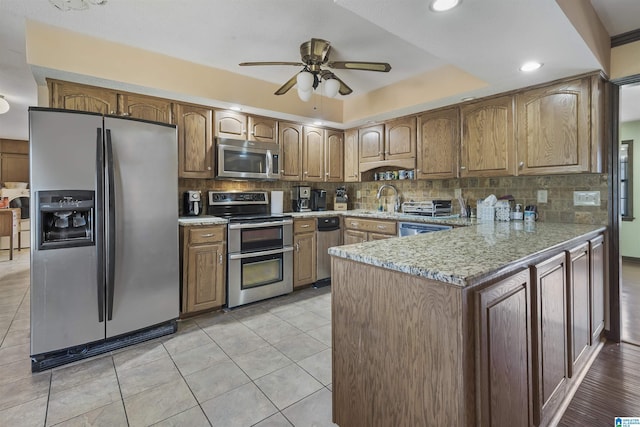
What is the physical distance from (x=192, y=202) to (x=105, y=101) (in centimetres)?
115

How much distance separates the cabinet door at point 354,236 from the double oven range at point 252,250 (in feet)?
2.65

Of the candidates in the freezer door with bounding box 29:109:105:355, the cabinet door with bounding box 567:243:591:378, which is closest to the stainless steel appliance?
the cabinet door with bounding box 567:243:591:378

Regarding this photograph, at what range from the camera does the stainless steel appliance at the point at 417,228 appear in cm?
301

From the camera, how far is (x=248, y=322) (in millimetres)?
2779

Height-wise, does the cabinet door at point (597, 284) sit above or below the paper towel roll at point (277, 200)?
below

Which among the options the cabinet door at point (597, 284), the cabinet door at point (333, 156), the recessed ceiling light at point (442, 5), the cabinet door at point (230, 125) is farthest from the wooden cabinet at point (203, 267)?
the cabinet door at point (597, 284)

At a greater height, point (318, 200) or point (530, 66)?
point (530, 66)

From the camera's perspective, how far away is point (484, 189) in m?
3.25

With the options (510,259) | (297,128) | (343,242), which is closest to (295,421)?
(510,259)

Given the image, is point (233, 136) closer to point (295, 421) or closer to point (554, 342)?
point (295, 421)

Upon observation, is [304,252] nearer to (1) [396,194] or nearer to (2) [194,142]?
(1) [396,194]

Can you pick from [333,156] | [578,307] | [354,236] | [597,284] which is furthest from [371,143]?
[578,307]

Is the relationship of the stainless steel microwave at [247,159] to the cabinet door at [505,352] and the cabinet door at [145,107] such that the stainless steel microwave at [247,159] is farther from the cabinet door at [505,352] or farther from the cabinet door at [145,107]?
the cabinet door at [505,352]

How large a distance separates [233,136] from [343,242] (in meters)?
1.86
